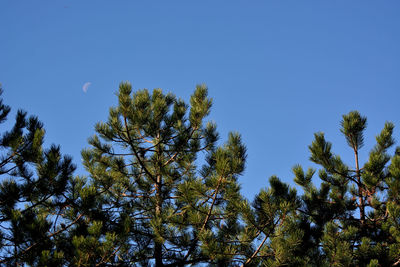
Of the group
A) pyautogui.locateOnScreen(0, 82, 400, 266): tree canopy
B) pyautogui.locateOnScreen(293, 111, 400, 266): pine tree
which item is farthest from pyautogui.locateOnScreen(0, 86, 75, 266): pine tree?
pyautogui.locateOnScreen(293, 111, 400, 266): pine tree

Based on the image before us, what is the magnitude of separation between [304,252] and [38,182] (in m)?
4.13

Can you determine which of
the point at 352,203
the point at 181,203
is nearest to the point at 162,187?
the point at 181,203

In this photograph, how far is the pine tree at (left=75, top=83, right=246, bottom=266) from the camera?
16.0 feet

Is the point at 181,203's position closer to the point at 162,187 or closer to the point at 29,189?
the point at 162,187

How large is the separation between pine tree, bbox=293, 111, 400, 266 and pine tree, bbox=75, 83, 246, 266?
4.52 feet

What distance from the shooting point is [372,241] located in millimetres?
5824

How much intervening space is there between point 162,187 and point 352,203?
3.29 meters

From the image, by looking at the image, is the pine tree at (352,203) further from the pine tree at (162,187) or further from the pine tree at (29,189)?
the pine tree at (29,189)

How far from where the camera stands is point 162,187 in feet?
22.5

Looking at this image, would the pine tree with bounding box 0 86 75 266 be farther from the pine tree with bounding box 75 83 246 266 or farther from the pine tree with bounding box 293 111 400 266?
the pine tree with bounding box 293 111 400 266

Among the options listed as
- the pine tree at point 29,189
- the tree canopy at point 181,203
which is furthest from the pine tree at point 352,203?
the pine tree at point 29,189

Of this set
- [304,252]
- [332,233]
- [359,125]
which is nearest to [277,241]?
[332,233]

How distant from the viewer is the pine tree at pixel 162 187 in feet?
16.0

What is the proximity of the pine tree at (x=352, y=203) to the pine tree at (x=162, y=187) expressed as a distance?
54.2 inches
